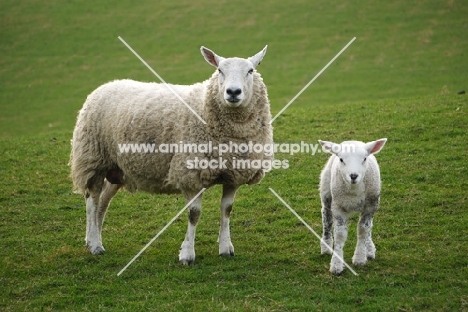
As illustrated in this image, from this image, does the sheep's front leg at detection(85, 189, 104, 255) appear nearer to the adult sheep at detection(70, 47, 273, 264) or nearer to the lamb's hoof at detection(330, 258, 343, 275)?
the adult sheep at detection(70, 47, 273, 264)

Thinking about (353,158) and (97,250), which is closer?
(353,158)

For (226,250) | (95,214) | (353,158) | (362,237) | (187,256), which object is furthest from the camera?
(95,214)

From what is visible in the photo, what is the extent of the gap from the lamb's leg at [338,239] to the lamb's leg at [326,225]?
59cm

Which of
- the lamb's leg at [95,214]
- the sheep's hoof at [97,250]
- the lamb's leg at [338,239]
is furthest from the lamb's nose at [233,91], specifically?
the sheep's hoof at [97,250]

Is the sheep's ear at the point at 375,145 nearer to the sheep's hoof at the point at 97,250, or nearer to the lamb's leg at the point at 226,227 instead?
the lamb's leg at the point at 226,227

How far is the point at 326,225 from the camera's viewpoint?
8664 millimetres

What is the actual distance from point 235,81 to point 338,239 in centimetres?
233

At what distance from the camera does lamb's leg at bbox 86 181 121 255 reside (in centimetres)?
938

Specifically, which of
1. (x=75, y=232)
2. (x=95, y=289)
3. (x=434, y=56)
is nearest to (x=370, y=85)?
(x=434, y=56)

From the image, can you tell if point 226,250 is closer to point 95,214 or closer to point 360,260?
point 360,260

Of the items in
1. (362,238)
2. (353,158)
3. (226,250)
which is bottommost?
(226,250)

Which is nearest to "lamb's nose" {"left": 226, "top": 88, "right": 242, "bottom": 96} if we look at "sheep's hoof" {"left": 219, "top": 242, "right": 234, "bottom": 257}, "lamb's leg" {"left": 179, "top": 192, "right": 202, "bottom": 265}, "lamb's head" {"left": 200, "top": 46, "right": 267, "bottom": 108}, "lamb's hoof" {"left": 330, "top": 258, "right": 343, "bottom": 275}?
"lamb's head" {"left": 200, "top": 46, "right": 267, "bottom": 108}

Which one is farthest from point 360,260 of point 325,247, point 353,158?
point 353,158

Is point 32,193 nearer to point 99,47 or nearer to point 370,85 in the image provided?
point 370,85
